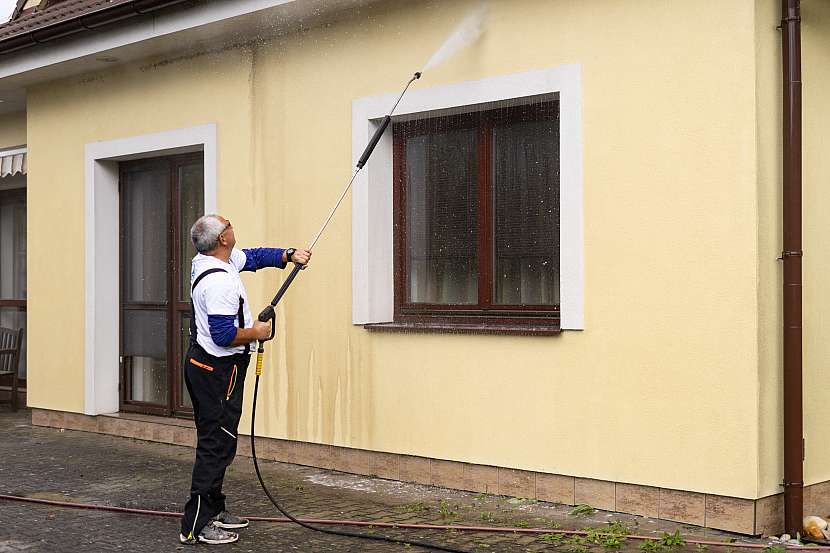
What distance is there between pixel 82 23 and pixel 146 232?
2.27 meters

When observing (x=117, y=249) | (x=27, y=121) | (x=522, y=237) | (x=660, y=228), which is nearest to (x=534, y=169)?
(x=522, y=237)

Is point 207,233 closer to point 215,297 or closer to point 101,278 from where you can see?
point 215,297

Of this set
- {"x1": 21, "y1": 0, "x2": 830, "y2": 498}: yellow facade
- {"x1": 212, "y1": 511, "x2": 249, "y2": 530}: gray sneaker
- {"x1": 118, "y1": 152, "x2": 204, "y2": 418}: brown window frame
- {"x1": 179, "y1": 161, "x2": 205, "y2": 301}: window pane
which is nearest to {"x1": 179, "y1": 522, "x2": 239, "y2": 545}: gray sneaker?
{"x1": 212, "y1": 511, "x2": 249, "y2": 530}: gray sneaker

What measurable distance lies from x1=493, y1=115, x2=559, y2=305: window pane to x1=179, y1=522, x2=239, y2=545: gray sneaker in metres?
2.74

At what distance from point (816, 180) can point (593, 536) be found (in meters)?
2.76

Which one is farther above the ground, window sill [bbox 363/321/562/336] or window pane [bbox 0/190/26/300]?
window pane [bbox 0/190/26/300]

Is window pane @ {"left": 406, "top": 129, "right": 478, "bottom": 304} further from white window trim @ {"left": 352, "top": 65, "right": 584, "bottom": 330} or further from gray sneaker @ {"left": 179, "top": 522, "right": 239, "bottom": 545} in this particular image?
gray sneaker @ {"left": 179, "top": 522, "right": 239, "bottom": 545}

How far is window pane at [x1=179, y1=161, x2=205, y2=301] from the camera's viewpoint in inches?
445

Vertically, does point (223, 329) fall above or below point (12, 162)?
below

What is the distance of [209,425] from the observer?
699cm

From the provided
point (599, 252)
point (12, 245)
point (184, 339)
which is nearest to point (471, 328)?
point (599, 252)

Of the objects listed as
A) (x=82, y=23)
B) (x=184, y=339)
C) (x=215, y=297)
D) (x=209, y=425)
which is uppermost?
(x=82, y=23)

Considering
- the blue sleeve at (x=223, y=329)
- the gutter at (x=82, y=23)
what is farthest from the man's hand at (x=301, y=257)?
the gutter at (x=82, y=23)

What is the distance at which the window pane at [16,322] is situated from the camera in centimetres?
1534
